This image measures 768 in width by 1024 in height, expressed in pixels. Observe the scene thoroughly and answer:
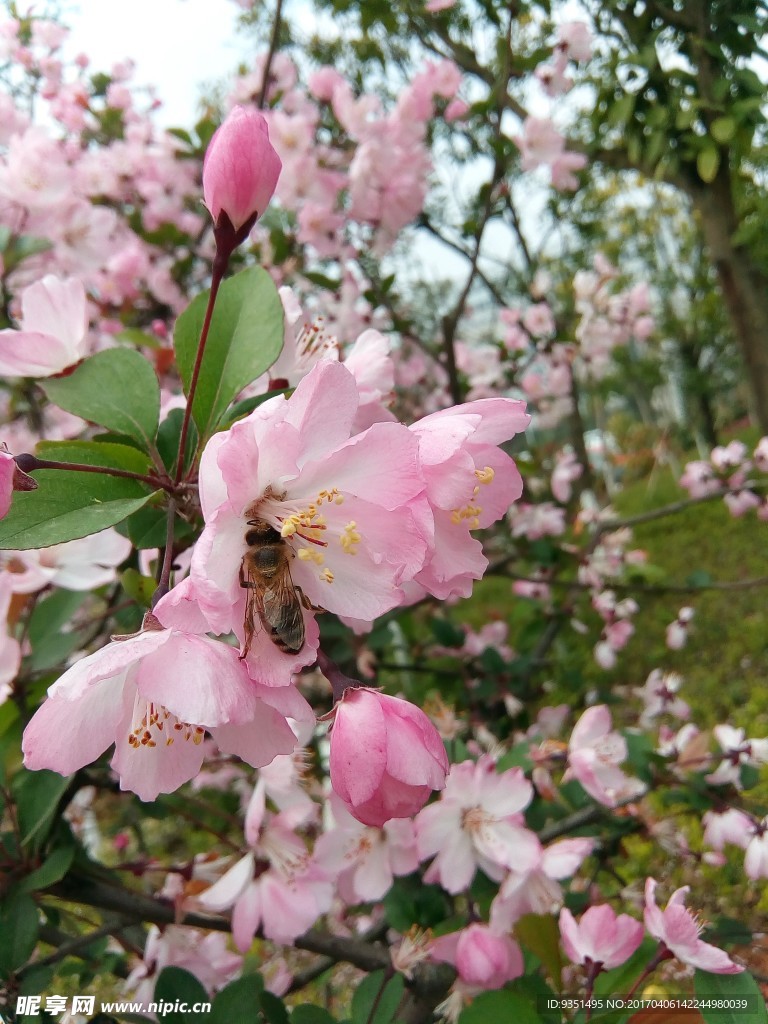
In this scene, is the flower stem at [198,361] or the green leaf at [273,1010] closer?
the flower stem at [198,361]

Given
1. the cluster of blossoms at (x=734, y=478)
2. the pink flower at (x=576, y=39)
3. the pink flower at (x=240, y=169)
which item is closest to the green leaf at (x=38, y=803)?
the pink flower at (x=240, y=169)

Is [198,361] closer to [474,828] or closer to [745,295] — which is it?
[474,828]

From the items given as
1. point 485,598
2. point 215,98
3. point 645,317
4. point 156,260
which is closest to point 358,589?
point 156,260

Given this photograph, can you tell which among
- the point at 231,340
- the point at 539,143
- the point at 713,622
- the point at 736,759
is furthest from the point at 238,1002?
the point at 713,622

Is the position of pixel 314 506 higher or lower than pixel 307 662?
higher

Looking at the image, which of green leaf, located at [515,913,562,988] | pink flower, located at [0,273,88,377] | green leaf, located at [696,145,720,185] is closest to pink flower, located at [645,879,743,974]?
green leaf, located at [515,913,562,988]

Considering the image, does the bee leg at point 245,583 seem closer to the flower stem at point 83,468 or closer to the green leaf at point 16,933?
the flower stem at point 83,468
